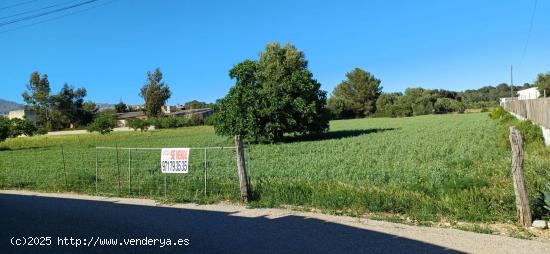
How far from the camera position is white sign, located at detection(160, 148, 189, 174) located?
11664mm

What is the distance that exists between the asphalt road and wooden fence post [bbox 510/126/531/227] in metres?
2.26

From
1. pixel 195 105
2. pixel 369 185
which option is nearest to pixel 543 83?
pixel 369 185

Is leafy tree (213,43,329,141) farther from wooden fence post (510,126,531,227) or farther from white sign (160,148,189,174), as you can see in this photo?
wooden fence post (510,126,531,227)

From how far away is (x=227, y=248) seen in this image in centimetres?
678

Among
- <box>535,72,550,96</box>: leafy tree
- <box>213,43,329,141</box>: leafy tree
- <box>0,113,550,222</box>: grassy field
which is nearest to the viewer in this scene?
<box>0,113,550,222</box>: grassy field

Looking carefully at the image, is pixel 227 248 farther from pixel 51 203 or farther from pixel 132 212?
pixel 51 203

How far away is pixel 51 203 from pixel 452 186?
10.1 meters

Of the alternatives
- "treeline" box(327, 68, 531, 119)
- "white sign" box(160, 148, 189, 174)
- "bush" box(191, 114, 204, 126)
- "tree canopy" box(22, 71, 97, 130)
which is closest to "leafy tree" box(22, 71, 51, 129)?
"tree canopy" box(22, 71, 97, 130)

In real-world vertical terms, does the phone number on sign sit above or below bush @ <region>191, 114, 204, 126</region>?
below

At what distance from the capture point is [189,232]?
7820 millimetres

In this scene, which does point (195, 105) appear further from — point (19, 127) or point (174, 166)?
point (174, 166)

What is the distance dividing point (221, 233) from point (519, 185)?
533 cm

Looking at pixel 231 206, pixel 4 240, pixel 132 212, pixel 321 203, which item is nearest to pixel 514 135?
pixel 321 203

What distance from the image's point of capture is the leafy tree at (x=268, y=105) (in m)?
33.0
